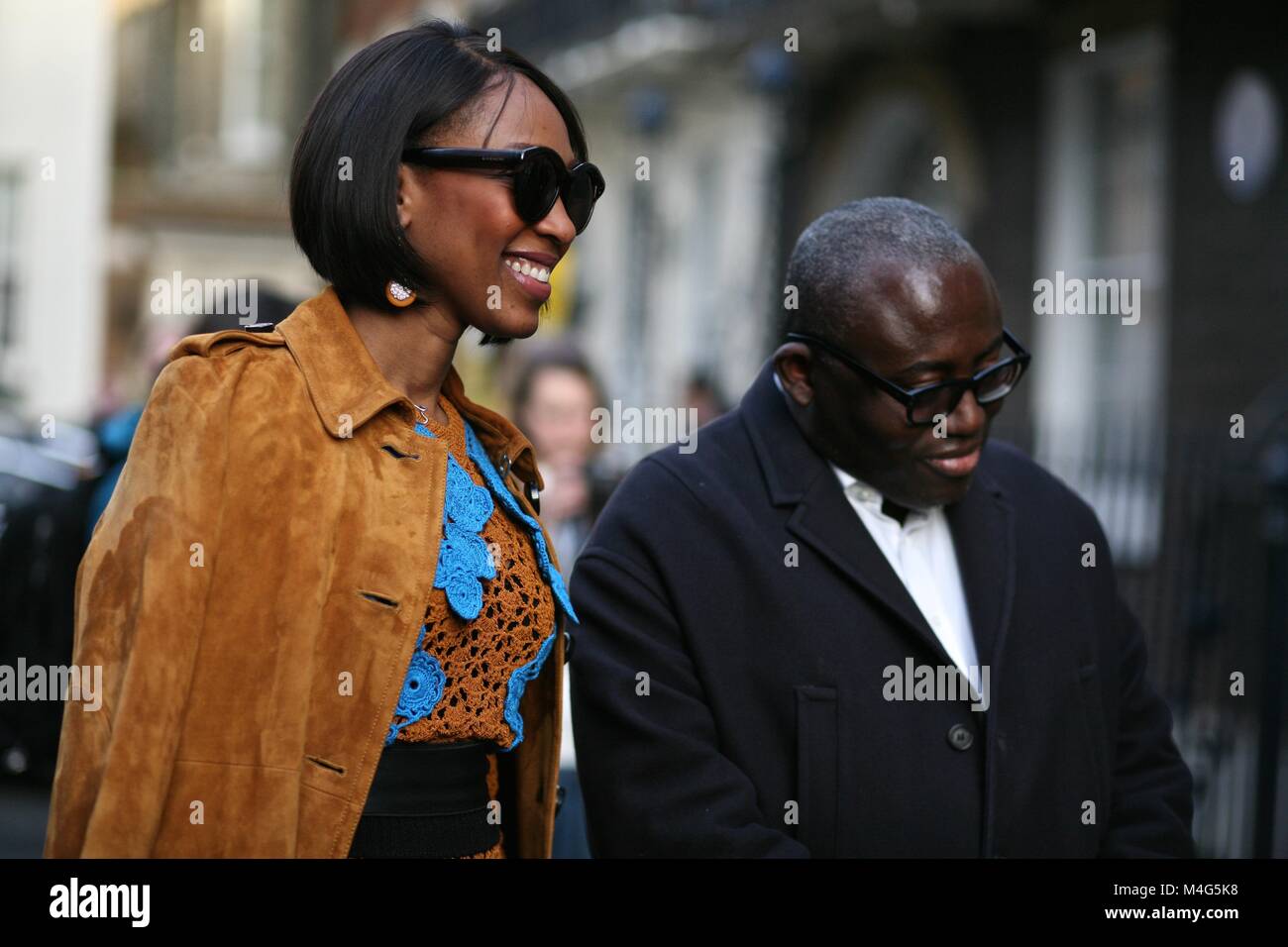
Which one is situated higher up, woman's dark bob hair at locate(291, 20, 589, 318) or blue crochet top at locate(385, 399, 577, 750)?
woman's dark bob hair at locate(291, 20, 589, 318)

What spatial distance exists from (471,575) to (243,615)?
38 centimetres

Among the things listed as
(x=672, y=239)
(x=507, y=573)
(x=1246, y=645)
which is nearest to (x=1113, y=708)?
(x=507, y=573)

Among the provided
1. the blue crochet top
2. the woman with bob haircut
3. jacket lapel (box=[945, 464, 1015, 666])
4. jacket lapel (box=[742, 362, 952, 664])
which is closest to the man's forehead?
jacket lapel (box=[742, 362, 952, 664])

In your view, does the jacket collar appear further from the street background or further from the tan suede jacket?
the street background

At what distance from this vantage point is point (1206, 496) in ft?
23.5

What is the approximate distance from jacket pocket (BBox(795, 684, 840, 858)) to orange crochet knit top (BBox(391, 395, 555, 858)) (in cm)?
55

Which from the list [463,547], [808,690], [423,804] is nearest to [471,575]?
[463,547]

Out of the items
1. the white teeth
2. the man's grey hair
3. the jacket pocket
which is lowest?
the jacket pocket

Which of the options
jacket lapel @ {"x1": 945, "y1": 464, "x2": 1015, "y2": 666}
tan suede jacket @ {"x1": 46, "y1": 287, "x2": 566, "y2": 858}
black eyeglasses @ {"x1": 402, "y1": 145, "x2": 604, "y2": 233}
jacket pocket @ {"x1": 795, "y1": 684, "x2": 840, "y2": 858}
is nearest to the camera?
tan suede jacket @ {"x1": 46, "y1": 287, "x2": 566, "y2": 858}

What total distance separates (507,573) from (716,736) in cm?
61

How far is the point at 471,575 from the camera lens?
2.56 metres

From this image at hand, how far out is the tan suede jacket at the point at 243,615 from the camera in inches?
88.7

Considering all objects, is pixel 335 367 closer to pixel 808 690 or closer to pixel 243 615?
pixel 243 615

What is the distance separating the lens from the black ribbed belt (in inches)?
97.4
